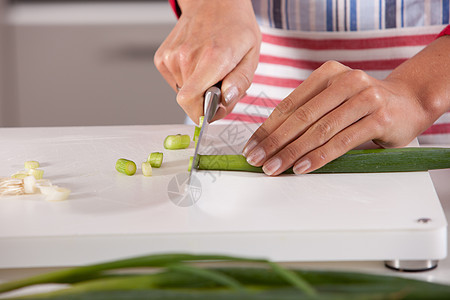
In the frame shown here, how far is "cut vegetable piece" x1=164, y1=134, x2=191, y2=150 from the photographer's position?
1.33 metres

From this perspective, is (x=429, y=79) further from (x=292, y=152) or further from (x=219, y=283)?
(x=219, y=283)

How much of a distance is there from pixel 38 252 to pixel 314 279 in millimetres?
444

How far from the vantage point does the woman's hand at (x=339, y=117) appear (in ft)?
3.83

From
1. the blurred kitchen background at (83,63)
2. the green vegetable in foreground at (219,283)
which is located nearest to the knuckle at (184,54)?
the green vegetable in foreground at (219,283)

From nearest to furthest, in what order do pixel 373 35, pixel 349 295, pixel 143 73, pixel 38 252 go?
pixel 349 295
pixel 38 252
pixel 373 35
pixel 143 73

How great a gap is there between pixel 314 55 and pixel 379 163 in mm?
651

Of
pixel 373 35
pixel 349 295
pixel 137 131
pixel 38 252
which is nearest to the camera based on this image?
pixel 349 295

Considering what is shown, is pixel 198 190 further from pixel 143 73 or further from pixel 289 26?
pixel 143 73

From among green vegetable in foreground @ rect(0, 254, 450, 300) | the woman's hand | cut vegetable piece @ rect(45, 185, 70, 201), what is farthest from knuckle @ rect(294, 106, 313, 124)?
green vegetable in foreground @ rect(0, 254, 450, 300)

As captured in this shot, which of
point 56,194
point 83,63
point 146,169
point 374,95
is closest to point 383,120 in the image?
point 374,95

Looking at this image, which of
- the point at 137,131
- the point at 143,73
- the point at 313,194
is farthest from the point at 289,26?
the point at 143,73

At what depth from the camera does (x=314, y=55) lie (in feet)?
5.64

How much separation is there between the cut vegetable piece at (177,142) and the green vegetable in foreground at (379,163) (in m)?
0.17

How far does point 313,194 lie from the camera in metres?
1.04
